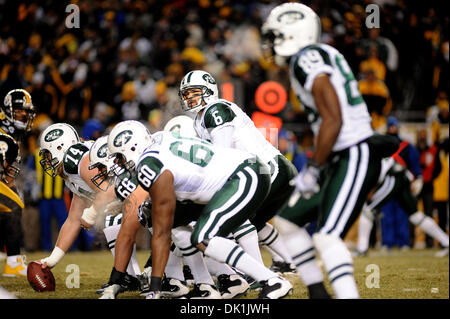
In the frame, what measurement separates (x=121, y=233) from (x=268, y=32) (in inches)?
84.0

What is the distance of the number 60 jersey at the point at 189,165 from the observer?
15.7 ft

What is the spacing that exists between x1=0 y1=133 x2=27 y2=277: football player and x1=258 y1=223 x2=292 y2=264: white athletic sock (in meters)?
2.32

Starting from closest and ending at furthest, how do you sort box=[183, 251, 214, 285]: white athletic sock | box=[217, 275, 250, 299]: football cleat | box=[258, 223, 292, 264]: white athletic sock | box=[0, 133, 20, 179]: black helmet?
1. box=[183, 251, 214, 285]: white athletic sock
2. box=[217, 275, 250, 299]: football cleat
3. box=[0, 133, 20, 179]: black helmet
4. box=[258, 223, 292, 264]: white athletic sock

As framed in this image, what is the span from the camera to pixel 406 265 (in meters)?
8.58

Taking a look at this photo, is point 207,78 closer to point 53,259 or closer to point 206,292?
point 206,292

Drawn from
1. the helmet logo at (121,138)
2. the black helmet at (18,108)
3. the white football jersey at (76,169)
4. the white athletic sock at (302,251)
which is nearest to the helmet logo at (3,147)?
the white football jersey at (76,169)

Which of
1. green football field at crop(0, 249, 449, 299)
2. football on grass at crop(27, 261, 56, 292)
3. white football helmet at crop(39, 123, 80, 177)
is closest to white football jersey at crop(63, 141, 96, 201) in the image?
white football helmet at crop(39, 123, 80, 177)

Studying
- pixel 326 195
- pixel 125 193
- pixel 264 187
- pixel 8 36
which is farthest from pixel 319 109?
pixel 8 36

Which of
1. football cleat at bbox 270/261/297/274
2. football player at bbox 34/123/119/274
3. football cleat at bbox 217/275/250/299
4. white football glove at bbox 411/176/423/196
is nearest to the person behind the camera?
football cleat at bbox 217/275/250/299

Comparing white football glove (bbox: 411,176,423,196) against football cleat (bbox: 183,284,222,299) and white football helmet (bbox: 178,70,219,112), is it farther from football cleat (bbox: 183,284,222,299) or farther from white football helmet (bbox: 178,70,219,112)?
football cleat (bbox: 183,284,222,299)

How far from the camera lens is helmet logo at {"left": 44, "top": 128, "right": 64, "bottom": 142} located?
662cm

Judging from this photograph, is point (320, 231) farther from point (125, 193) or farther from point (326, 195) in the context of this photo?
point (125, 193)

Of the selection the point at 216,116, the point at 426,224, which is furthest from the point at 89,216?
the point at 426,224
